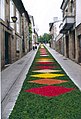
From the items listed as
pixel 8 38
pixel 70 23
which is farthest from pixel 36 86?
pixel 70 23

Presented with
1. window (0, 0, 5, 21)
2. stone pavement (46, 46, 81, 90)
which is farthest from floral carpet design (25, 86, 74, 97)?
window (0, 0, 5, 21)

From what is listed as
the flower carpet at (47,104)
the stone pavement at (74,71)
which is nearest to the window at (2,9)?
the stone pavement at (74,71)

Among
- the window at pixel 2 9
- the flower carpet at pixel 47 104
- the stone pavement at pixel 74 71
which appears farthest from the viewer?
the window at pixel 2 9

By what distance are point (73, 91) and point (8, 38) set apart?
14.5 metres

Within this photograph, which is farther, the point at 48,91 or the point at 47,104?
the point at 48,91

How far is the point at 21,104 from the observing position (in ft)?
25.4

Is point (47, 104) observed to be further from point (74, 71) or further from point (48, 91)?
point (74, 71)

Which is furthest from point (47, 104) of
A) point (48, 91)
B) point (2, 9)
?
point (2, 9)

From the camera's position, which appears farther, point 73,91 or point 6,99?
point 73,91

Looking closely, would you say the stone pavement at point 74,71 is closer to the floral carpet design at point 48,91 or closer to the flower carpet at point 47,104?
the floral carpet design at point 48,91

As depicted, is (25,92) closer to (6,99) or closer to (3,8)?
(6,99)

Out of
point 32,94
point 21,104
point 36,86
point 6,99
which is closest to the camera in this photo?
point 21,104

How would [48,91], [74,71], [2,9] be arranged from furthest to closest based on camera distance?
[2,9] → [74,71] → [48,91]

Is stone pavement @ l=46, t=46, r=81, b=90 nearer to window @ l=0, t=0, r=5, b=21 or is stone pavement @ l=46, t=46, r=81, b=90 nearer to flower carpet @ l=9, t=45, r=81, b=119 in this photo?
flower carpet @ l=9, t=45, r=81, b=119
